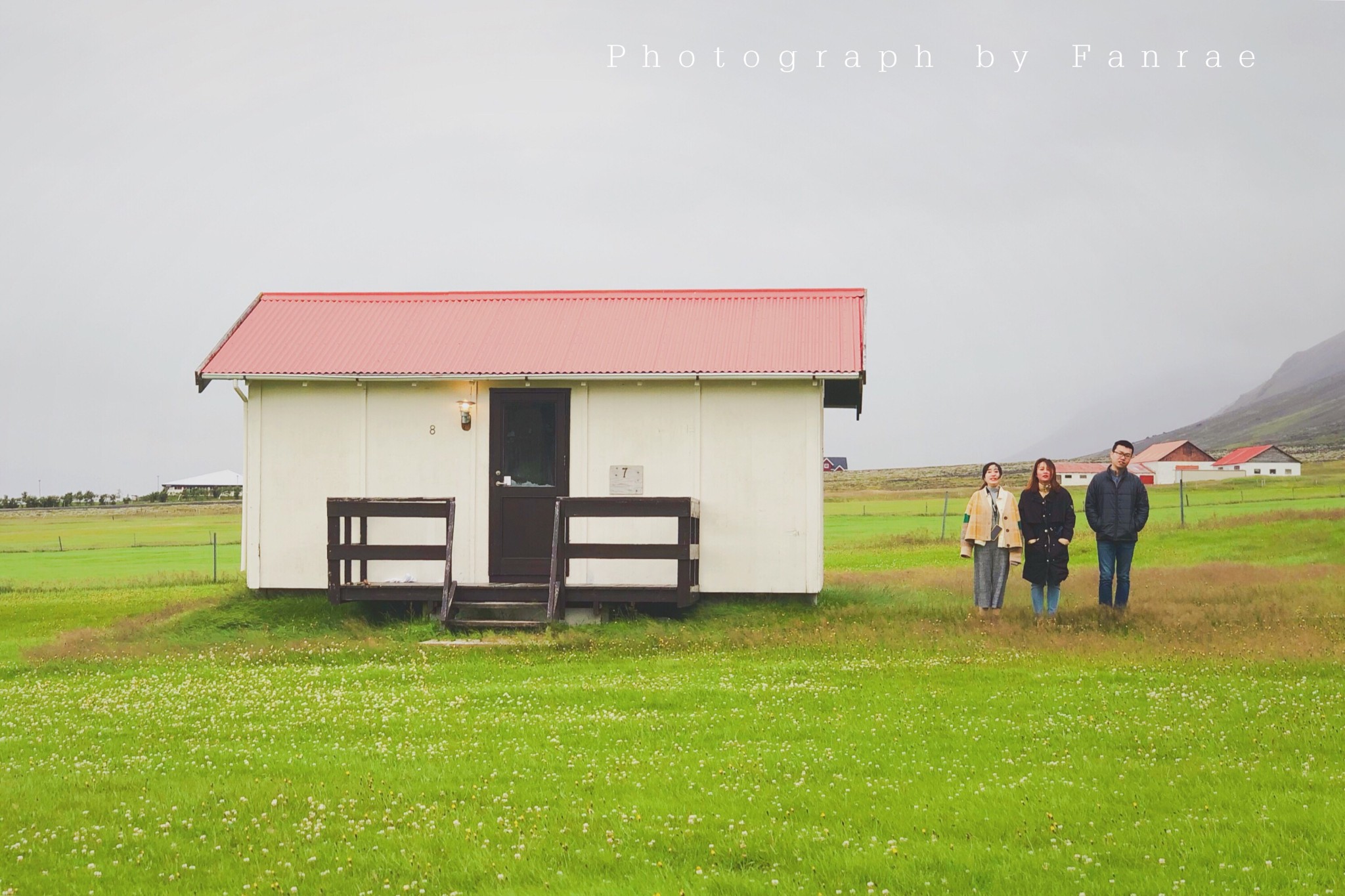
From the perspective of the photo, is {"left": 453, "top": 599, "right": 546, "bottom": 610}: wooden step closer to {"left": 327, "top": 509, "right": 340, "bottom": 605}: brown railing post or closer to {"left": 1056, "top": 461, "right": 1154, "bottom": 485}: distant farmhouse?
{"left": 327, "top": 509, "right": 340, "bottom": 605}: brown railing post

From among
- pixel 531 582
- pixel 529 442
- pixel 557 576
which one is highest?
pixel 529 442

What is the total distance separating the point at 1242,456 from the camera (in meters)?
115

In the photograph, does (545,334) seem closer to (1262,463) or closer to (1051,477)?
(1051,477)

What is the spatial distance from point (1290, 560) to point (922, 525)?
896 inches

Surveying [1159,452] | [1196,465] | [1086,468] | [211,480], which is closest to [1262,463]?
[1196,465]

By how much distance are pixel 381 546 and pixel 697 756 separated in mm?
9865

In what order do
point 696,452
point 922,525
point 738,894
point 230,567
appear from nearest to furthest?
point 738,894, point 696,452, point 230,567, point 922,525

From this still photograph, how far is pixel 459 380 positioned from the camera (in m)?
18.8

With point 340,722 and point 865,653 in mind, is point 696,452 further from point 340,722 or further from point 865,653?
point 340,722

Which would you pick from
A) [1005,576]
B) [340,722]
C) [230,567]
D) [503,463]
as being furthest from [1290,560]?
[230,567]

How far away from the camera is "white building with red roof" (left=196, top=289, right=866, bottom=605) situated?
60.4 feet

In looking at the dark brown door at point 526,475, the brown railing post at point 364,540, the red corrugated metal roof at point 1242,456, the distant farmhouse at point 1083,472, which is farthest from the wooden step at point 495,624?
the red corrugated metal roof at point 1242,456

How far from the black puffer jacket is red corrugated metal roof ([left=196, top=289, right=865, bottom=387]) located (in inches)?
152

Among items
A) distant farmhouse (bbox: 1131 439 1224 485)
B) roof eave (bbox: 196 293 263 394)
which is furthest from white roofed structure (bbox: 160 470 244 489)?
distant farmhouse (bbox: 1131 439 1224 485)
